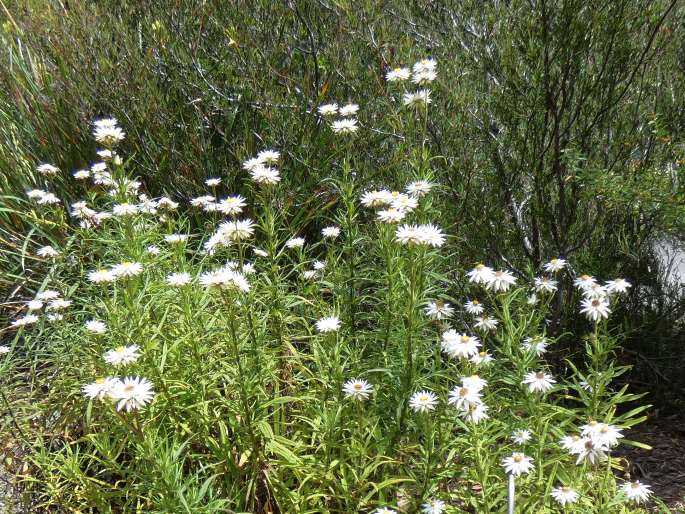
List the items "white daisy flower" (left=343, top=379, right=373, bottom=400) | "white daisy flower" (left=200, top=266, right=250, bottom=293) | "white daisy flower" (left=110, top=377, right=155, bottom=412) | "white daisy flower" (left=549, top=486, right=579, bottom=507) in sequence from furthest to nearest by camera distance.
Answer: "white daisy flower" (left=343, top=379, right=373, bottom=400) → "white daisy flower" (left=200, top=266, right=250, bottom=293) → "white daisy flower" (left=549, top=486, right=579, bottom=507) → "white daisy flower" (left=110, top=377, right=155, bottom=412)

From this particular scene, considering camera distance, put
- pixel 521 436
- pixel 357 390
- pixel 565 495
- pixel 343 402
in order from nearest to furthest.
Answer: pixel 565 495
pixel 521 436
pixel 357 390
pixel 343 402

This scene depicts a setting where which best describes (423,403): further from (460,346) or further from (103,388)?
(103,388)

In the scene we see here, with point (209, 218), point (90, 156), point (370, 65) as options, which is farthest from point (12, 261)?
point (370, 65)

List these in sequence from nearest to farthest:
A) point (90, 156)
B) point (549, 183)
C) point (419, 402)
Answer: point (419, 402), point (549, 183), point (90, 156)

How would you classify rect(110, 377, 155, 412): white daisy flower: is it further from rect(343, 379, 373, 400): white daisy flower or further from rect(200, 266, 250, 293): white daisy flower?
rect(343, 379, 373, 400): white daisy flower

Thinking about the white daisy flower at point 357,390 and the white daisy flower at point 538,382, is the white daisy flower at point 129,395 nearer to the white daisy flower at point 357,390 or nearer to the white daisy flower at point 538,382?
the white daisy flower at point 357,390

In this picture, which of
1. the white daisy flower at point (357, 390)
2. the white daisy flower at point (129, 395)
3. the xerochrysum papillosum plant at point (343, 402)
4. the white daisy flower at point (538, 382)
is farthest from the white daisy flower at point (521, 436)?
the white daisy flower at point (129, 395)

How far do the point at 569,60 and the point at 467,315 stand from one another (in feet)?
4.50

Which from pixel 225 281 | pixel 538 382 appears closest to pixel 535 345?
pixel 538 382

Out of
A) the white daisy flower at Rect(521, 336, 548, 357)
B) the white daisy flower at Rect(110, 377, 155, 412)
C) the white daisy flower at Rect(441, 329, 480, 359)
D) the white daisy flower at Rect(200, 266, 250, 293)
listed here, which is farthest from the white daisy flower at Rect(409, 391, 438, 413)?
the white daisy flower at Rect(110, 377, 155, 412)

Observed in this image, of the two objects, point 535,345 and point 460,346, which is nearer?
point 460,346

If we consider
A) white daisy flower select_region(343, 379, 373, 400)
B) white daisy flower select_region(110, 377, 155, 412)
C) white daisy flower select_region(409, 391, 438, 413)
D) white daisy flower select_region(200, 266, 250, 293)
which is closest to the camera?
white daisy flower select_region(110, 377, 155, 412)

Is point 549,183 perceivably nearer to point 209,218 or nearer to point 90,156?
point 209,218

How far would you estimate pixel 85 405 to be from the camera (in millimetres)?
2990
